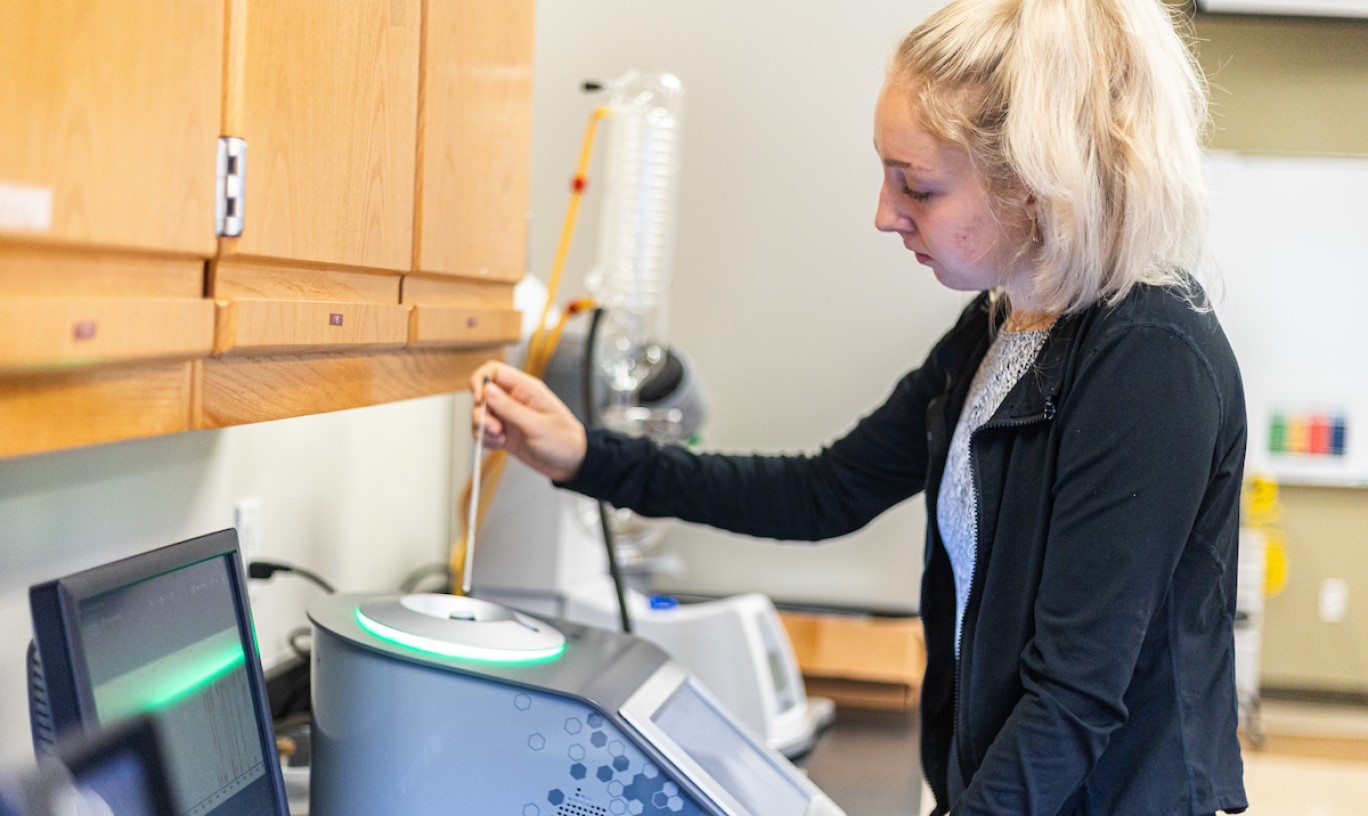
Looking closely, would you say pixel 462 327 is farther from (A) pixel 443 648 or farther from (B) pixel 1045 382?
(B) pixel 1045 382

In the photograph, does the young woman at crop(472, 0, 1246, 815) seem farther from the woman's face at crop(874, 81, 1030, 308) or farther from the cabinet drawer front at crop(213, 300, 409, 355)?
the cabinet drawer front at crop(213, 300, 409, 355)

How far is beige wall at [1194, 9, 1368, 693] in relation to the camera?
3.63 metres

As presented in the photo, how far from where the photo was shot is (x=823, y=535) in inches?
55.7

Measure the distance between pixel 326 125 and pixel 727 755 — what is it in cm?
65

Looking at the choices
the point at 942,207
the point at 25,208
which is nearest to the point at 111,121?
the point at 25,208

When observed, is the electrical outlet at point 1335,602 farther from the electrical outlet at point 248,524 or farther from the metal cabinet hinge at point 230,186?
the metal cabinet hinge at point 230,186

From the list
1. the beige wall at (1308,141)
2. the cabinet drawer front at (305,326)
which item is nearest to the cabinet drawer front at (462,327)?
the cabinet drawer front at (305,326)

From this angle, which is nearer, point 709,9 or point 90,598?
point 90,598

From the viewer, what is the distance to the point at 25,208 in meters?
0.58

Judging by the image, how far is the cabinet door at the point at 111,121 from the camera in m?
0.58

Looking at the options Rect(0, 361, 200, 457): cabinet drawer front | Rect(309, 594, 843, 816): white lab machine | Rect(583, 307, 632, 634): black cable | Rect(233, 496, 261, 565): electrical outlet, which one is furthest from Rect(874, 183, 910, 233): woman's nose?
Rect(233, 496, 261, 565): electrical outlet

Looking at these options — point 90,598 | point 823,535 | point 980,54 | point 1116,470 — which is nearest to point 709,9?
point 823,535

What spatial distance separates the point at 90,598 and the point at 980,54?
2.45ft

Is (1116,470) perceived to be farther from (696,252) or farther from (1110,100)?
(696,252)
